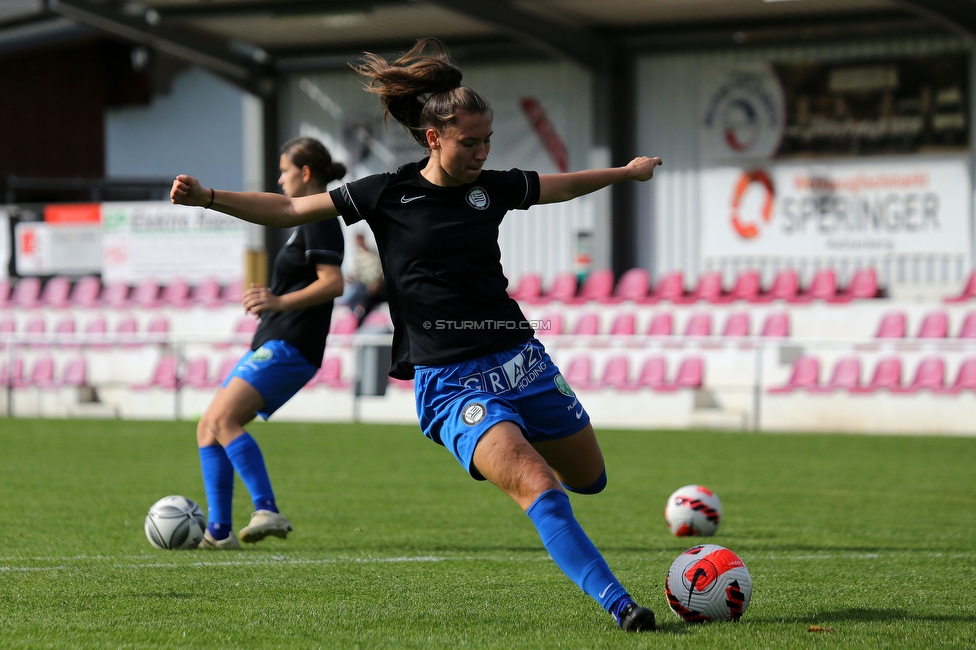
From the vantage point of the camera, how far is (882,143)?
21047 mm

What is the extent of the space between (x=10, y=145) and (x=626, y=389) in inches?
803

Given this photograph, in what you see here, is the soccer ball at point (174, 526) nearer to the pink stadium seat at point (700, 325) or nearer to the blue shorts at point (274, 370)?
the blue shorts at point (274, 370)

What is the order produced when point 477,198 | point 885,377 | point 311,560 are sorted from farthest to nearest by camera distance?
point 885,377 < point 311,560 < point 477,198

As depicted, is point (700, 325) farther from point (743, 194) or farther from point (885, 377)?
point (743, 194)

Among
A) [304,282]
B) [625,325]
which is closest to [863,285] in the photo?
[625,325]

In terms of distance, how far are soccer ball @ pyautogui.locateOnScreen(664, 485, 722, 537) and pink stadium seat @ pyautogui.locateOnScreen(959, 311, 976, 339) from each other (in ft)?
35.1

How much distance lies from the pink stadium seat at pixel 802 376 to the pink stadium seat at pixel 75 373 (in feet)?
34.3

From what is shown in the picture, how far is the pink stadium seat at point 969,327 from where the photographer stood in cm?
1712

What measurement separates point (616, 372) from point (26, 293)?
1152cm

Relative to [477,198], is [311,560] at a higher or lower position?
lower

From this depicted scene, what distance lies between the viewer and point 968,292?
18.5 meters

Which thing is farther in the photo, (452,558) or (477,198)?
(452,558)

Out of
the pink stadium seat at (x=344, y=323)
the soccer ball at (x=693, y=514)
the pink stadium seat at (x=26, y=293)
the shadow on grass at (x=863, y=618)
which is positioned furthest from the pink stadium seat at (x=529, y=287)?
the shadow on grass at (x=863, y=618)

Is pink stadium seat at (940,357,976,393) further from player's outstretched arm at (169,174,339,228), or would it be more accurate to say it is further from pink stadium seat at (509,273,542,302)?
player's outstretched arm at (169,174,339,228)
